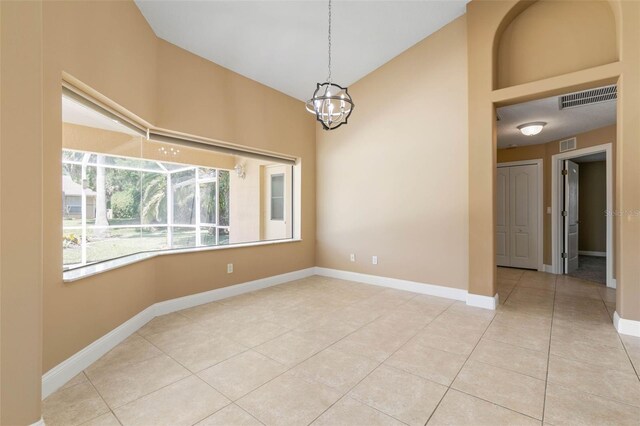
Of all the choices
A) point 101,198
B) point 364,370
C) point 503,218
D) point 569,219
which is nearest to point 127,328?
point 101,198

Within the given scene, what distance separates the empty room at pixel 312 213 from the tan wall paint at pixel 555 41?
0.07 feet

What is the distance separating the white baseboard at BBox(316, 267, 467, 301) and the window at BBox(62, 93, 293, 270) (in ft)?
3.77

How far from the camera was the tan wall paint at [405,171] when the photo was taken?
396 centimetres

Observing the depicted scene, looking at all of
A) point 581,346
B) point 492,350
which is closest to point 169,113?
point 492,350

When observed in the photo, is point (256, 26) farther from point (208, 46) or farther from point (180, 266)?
point (180, 266)

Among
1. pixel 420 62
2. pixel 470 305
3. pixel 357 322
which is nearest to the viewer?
pixel 357 322

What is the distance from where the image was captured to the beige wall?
761cm

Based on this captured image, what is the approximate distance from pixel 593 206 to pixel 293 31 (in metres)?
8.95

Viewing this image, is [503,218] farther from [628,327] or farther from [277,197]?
[277,197]

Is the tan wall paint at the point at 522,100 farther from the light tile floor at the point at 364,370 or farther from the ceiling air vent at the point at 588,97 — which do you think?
the ceiling air vent at the point at 588,97

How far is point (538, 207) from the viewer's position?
5855 millimetres

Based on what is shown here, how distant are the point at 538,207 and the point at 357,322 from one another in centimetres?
496

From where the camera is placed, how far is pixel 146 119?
315 cm

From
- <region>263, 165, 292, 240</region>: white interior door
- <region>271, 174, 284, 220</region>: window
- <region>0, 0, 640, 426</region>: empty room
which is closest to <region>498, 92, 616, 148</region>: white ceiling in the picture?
<region>0, 0, 640, 426</region>: empty room
